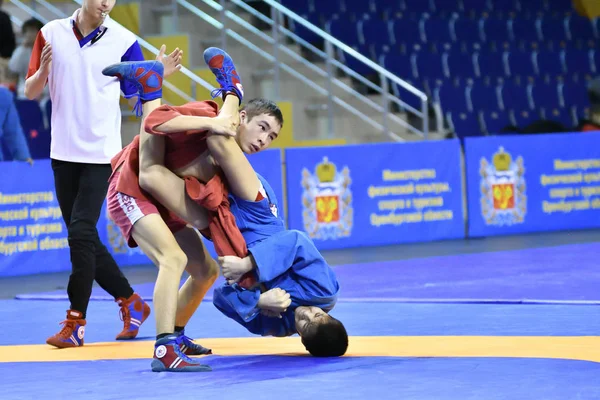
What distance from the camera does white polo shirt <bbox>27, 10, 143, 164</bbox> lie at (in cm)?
605

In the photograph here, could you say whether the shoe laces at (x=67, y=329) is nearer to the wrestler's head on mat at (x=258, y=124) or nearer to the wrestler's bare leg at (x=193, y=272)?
the wrestler's bare leg at (x=193, y=272)

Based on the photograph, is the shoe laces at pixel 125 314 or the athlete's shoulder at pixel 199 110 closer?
the athlete's shoulder at pixel 199 110

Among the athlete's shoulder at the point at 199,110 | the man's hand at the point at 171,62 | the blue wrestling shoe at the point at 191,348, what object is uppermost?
the man's hand at the point at 171,62

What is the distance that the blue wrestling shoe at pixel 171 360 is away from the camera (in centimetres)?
485

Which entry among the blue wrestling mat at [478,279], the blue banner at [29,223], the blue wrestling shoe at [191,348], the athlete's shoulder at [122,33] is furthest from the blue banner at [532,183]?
the blue wrestling shoe at [191,348]

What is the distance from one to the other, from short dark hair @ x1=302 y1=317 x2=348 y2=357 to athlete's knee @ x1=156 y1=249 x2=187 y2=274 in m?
0.63

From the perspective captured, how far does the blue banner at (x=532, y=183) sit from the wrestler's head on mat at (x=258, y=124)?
22.6ft

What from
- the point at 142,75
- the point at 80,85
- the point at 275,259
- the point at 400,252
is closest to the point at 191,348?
the point at 275,259

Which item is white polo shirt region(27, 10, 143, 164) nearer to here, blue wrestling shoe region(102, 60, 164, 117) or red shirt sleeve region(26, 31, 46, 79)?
red shirt sleeve region(26, 31, 46, 79)

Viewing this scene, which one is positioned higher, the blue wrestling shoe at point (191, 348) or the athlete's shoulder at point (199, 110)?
the athlete's shoulder at point (199, 110)

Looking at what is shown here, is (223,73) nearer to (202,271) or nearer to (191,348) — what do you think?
(202,271)

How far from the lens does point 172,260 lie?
16.6 ft

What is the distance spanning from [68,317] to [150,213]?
1010 millimetres

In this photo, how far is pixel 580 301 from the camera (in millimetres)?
6754
